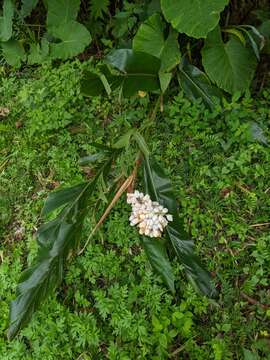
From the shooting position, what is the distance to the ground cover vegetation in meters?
1.98

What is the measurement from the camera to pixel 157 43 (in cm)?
242

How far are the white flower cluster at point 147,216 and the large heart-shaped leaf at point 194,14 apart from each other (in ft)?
2.66

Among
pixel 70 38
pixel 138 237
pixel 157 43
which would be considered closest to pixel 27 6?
pixel 70 38

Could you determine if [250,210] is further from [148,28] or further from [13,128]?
[13,128]

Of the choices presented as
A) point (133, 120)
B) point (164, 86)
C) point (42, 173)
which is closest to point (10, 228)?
point (42, 173)

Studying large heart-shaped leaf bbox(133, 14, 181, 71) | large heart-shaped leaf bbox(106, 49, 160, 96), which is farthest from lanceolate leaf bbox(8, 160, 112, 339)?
large heart-shaped leaf bbox(133, 14, 181, 71)

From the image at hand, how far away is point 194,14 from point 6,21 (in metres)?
1.24

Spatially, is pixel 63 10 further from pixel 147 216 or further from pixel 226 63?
pixel 147 216

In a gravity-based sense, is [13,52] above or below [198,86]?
below

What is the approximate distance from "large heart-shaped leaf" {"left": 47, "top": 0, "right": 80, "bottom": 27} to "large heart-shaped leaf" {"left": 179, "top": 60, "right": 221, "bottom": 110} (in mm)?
796

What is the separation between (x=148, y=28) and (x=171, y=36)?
128 mm

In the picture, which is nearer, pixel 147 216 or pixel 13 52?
pixel 147 216

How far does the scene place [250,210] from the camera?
2.20m

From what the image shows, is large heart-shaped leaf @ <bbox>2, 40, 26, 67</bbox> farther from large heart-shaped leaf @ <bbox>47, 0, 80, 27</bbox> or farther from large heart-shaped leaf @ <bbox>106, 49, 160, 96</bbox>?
large heart-shaped leaf @ <bbox>106, 49, 160, 96</bbox>
